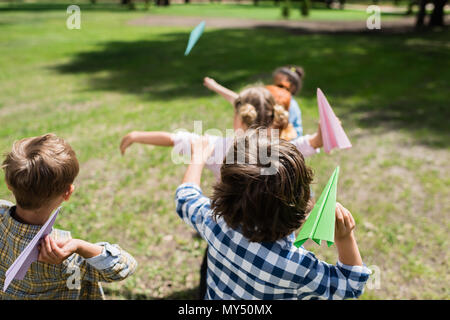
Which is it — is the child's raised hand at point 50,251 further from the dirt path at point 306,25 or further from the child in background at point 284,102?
the dirt path at point 306,25

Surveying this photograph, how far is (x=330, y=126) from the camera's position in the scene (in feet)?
6.54

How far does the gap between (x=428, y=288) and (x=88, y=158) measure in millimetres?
4499

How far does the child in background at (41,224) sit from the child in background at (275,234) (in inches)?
22.0

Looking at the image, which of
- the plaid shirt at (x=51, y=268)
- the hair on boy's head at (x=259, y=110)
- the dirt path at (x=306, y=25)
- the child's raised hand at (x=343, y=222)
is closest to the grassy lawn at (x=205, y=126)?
the hair on boy's head at (x=259, y=110)

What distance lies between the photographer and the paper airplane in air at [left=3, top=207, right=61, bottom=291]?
1348 mm

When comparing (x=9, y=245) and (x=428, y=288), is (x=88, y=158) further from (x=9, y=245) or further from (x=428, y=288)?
(x=428, y=288)

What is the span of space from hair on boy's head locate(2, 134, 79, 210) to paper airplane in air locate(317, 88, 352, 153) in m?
1.25

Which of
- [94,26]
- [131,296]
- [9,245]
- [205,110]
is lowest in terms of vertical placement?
[131,296]

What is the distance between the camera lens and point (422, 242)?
3.78 m

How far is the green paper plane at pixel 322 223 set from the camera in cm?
121

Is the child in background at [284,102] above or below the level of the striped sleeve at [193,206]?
above

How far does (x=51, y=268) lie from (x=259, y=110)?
153 cm

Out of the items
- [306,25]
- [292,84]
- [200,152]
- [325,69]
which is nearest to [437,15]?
[306,25]

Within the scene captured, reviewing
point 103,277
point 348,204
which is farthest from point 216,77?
point 103,277
